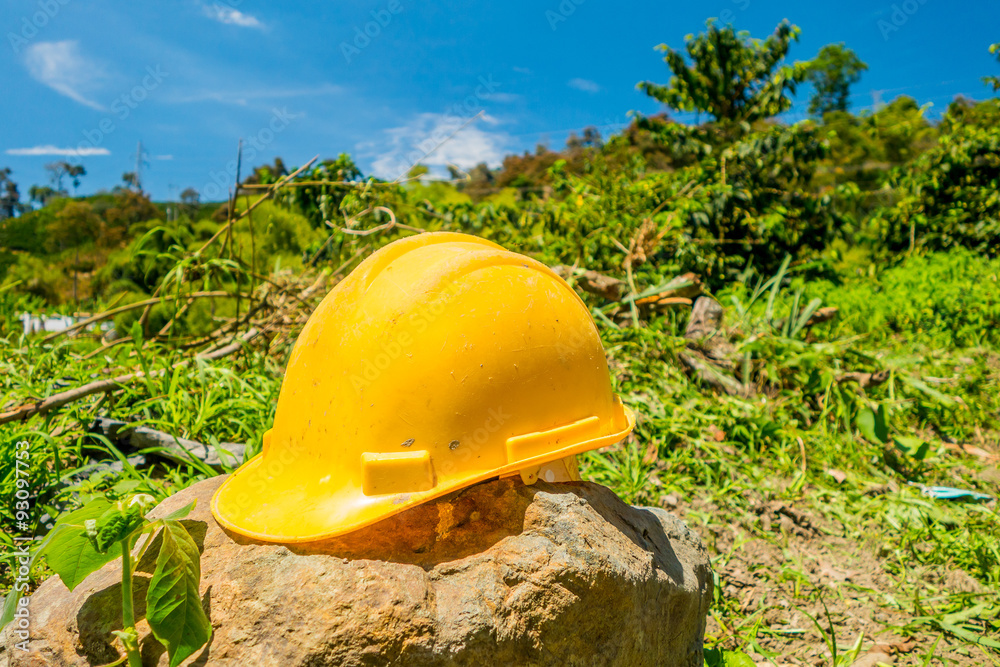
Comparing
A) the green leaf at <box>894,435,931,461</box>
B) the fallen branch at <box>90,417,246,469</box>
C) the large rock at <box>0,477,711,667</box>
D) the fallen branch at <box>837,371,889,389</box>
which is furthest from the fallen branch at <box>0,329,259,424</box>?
the fallen branch at <box>837,371,889,389</box>

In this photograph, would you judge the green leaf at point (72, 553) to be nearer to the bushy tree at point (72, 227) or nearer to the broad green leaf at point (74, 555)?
the broad green leaf at point (74, 555)

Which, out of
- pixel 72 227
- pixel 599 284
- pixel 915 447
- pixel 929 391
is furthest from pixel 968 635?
pixel 72 227

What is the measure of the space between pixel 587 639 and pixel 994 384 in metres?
4.57

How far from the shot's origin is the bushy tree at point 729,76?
7320 millimetres

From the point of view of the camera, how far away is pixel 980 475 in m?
3.42

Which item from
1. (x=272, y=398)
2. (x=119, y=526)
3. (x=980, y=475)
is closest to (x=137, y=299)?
(x=272, y=398)

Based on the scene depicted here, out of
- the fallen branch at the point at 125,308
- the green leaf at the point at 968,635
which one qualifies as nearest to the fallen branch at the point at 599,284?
the fallen branch at the point at 125,308

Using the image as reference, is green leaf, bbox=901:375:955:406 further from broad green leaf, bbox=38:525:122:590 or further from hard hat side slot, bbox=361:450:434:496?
broad green leaf, bbox=38:525:122:590

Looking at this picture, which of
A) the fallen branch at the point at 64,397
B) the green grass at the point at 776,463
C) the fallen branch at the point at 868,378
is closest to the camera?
the green grass at the point at 776,463

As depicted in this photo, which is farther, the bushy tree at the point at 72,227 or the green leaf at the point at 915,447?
the bushy tree at the point at 72,227

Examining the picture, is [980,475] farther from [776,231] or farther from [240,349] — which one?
[240,349]

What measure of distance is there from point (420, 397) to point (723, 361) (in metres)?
3.23

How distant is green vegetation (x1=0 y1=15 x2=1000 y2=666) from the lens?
2.43 metres

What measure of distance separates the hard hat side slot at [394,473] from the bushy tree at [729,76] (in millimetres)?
7579
